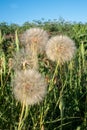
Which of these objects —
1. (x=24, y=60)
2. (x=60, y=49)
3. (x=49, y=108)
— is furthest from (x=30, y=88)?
(x=49, y=108)

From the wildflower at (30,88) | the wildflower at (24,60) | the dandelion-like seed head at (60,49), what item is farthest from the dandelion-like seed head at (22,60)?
the wildflower at (30,88)

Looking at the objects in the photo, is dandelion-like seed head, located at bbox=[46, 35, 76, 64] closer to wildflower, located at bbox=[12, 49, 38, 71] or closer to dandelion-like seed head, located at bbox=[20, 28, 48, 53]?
dandelion-like seed head, located at bbox=[20, 28, 48, 53]

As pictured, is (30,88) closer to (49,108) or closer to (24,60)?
(24,60)

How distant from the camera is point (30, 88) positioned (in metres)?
2.51

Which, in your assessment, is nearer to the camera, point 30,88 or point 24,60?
point 30,88

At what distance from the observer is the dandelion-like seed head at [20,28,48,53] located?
10.2ft

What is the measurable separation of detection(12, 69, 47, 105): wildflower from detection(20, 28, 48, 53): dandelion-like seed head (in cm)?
55

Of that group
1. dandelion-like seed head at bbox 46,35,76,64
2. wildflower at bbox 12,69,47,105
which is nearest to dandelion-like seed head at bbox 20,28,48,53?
dandelion-like seed head at bbox 46,35,76,64

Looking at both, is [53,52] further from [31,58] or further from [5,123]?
[5,123]

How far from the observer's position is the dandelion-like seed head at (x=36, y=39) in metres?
3.11

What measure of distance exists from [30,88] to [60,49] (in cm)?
71

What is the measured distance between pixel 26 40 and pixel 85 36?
588 centimetres

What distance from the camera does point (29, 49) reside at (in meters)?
3.01

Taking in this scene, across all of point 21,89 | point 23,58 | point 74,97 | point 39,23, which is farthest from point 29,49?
point 39,23
